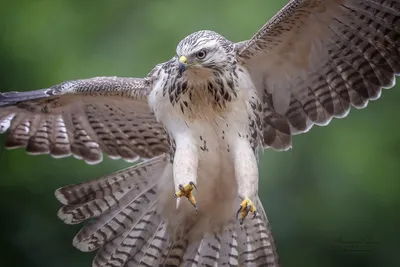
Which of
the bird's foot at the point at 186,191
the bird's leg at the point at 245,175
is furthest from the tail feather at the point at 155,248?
the bird's foot at the point at 186,191

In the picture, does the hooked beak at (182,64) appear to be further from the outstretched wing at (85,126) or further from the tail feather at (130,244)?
the tail feather at (130,244)

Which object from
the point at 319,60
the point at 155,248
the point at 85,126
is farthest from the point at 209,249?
the point at 319,60

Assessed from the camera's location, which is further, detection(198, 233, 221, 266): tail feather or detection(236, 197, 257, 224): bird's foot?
detection(198, 233, 221, 266): tail feather

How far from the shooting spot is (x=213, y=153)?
9.11 meters

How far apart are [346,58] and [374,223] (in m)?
1.93

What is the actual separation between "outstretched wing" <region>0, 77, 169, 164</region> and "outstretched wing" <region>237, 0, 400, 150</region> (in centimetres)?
86

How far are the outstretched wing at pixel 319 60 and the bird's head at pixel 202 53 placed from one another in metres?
0.30

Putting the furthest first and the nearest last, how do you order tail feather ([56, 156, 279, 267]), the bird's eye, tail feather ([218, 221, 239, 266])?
tail feather ([56, 156, 279, 267]), tail feather ([218, 221, 239, 266]), the bird's eye

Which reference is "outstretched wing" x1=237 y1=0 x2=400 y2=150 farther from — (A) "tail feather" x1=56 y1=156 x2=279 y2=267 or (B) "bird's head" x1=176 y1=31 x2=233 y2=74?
(A) "tail feather" x1=56 y1=156 x2=279 y2=267

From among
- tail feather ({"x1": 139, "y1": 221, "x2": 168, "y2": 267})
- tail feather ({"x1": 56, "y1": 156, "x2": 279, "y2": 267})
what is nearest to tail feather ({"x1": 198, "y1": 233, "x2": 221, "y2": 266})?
tail feather ({"x1": 56, "y1": 156, "x2": 279, "y2": 267})

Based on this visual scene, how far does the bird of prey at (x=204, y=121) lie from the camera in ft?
29.5

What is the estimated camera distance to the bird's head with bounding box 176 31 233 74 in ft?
28.6

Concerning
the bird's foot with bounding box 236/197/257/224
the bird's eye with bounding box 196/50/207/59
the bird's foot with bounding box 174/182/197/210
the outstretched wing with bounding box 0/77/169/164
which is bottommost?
the bird's foot with bounding box 236/197/257/224

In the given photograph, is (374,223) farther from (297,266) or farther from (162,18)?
(162,18)
